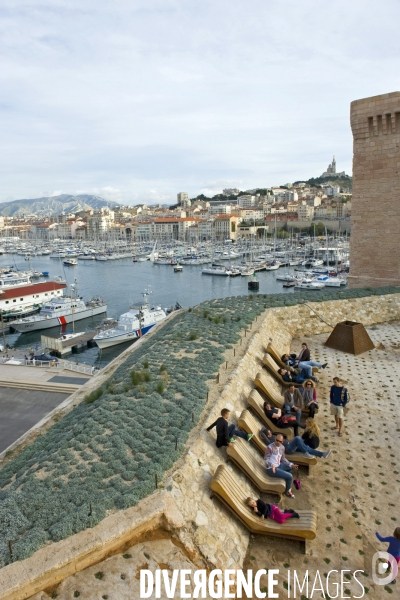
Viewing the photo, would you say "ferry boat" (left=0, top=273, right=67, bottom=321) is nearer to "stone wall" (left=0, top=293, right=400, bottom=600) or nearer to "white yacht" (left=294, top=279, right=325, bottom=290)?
"white yacht" (left=294, top=279, right=325, bottom=290)

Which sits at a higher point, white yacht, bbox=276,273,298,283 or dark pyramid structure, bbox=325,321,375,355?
dark pyramid structure, bbox=325,321,375,355

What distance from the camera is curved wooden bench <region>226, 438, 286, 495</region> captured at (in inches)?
187

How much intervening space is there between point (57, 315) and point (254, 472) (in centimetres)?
2857

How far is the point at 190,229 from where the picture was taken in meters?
104

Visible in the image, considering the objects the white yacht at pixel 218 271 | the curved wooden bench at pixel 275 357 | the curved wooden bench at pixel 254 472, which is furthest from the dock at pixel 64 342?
the white yacht at pixel 218 271

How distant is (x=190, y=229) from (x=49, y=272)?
48301mm

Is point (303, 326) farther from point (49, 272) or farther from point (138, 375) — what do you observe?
point (49, 272)

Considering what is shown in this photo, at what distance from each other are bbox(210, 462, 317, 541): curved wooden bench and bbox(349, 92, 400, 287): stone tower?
12277 millimetres

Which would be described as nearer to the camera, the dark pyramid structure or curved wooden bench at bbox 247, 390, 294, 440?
curved wooden bench at bbox 247, 390, 294, 440

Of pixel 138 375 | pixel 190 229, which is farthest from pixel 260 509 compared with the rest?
pixel 190 229

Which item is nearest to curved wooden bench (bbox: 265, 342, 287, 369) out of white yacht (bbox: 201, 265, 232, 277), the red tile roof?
the red tile roof

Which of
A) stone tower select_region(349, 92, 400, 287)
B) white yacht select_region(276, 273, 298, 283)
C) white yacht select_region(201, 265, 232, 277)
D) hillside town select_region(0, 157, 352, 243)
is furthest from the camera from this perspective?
hillside town select_region(0, 157, 352, 243)

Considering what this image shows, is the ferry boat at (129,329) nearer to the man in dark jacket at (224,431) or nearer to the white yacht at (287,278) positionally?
the man in dark jacket at (224,431)

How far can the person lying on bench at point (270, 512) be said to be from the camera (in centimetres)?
424
